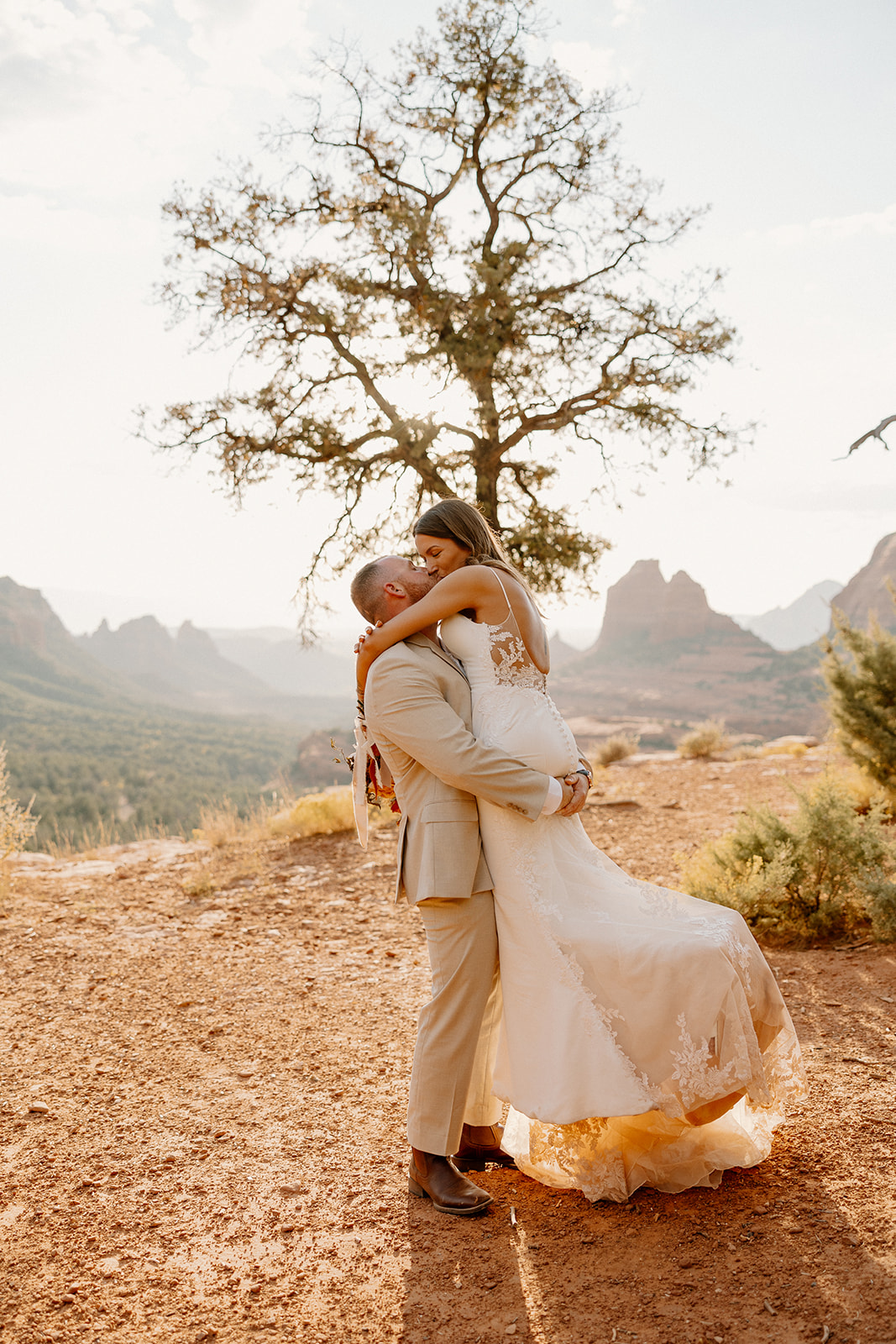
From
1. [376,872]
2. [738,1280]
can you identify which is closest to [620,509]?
[376,872]

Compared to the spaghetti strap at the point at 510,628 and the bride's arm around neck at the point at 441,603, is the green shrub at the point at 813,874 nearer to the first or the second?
the spaghetti strap at the point at 510,628

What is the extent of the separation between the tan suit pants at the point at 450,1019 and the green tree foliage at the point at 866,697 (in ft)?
23.6

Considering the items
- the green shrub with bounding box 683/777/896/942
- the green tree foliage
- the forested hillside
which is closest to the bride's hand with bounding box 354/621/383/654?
the green shrub with bounding box 683/777/896/942

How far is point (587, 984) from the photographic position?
8.84 ft

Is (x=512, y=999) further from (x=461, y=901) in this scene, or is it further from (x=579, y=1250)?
(x=579, y=1250)

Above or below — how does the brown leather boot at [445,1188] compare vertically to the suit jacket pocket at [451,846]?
below

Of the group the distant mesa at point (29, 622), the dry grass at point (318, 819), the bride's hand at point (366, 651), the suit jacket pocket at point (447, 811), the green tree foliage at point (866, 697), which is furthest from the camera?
the distant mesa at point (29, 622)

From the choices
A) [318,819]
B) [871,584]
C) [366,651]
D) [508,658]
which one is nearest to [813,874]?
[508,658]

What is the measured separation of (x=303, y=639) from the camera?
1102 cm

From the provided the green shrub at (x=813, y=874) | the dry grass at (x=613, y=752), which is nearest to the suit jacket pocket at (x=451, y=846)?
the green shrub at (x=813, y=874)

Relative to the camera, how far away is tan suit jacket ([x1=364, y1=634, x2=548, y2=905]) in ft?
A: 8.99

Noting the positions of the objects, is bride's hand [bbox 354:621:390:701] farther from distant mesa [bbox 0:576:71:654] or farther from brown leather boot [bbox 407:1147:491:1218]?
distant mesa [bbox 0:576:71:654]

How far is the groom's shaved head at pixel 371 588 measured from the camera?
304 cm

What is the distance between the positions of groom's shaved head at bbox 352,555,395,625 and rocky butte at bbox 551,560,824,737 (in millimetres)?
55018
